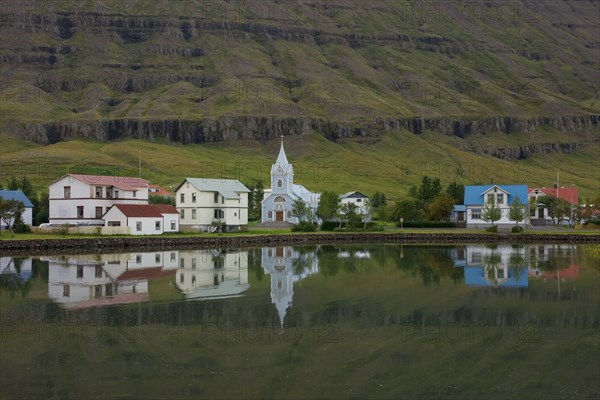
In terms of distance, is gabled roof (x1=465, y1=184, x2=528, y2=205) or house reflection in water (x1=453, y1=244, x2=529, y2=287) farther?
gabled roof (x1=465, y1=184, x2=528, y2=205)

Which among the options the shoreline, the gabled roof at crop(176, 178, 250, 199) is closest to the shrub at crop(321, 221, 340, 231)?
the shoreline

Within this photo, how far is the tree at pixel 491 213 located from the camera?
297 feet

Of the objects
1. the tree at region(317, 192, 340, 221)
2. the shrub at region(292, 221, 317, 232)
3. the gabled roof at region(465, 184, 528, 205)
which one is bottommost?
the shrub at region(292, 221, 317, 232)

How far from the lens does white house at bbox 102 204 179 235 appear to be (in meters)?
72.9

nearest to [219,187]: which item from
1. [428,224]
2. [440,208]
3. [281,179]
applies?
[281,179]

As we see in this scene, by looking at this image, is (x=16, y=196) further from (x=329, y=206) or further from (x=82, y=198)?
(x=329, y=206)

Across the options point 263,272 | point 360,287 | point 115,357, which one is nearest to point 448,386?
point 115,357

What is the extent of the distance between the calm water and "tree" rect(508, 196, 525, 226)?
146 feet

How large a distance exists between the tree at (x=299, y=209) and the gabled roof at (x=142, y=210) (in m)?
22.3

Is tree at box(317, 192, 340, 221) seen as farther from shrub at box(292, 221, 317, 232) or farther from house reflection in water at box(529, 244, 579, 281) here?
house reflection in water at box(529, 244, 579, 281)

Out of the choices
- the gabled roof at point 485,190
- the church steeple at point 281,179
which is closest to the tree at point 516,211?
the gabled roof at point 485,190

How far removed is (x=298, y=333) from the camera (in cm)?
2623

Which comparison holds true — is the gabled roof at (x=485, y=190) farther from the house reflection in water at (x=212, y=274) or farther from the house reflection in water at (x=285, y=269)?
the house reflection in water at (x=212, y=274)

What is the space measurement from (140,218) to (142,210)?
126cm
